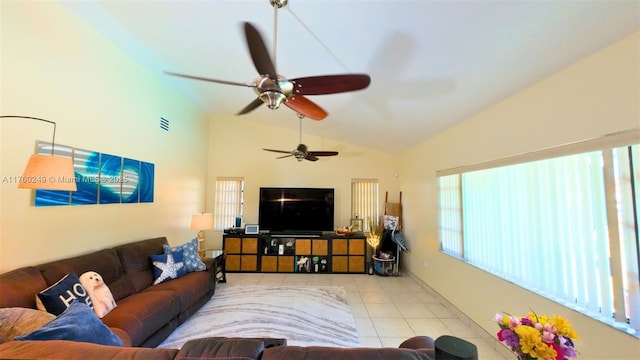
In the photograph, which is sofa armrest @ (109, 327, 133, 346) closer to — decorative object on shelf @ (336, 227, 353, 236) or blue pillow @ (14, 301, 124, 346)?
blue pillow @ (14, 301, 124, 346)

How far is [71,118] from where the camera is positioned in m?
2.46

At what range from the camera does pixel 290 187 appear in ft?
18.4

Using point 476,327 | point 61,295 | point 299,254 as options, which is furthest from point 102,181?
point 476,327

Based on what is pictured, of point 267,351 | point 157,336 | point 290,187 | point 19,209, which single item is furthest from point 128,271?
point 290,187

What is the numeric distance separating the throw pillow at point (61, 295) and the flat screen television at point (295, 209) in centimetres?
330

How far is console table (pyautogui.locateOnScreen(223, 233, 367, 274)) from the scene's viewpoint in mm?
5133

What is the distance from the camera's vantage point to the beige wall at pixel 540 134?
60.9 inches

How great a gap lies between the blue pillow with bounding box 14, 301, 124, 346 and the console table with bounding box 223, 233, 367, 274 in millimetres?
3644

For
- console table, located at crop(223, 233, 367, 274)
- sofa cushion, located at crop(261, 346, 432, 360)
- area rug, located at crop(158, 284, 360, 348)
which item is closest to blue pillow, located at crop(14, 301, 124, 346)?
sofa cushion, located at crop(261, 346, 432, 360)

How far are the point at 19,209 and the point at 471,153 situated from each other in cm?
455

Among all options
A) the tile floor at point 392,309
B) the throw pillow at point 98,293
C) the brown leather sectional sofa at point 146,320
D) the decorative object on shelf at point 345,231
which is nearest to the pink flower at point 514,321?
the brown leather sectional sofa at point 146,320

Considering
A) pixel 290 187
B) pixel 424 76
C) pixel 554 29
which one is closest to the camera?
pixel 554 29

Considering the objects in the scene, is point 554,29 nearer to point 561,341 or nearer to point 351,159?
point 561,341

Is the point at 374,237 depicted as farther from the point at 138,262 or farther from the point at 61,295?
the point at 61,295
